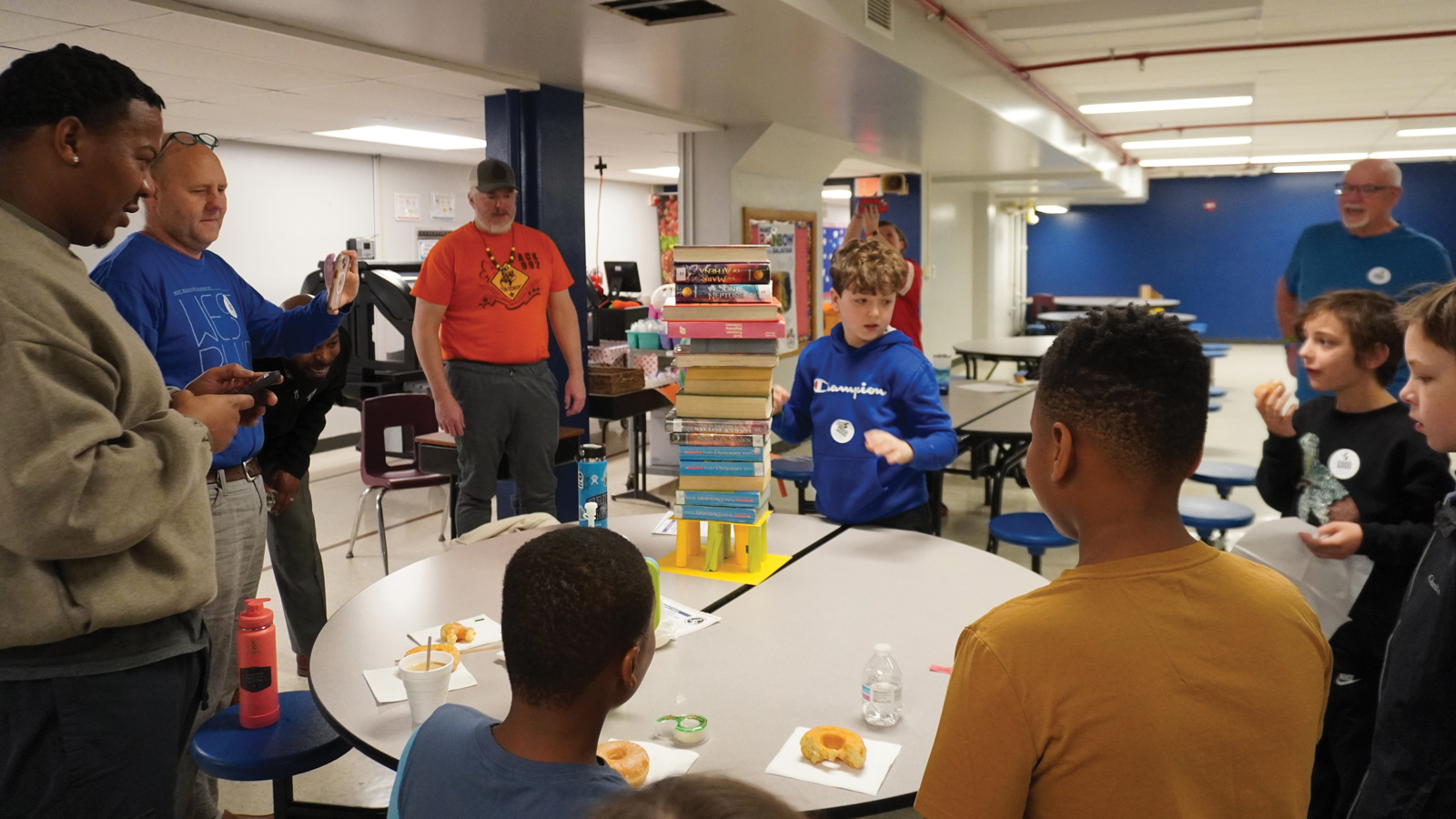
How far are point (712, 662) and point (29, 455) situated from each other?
117cm

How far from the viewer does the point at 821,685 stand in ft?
5.87

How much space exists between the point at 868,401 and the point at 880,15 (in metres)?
2.26

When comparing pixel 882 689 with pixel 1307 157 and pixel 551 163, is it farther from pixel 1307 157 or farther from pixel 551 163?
pixel 1307 157

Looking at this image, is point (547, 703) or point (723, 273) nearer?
point (547, 703)

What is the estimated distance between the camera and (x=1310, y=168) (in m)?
17.0

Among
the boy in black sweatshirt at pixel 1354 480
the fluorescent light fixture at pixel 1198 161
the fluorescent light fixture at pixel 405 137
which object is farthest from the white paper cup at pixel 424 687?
the fluorescent light fixture at pixel 1198 161

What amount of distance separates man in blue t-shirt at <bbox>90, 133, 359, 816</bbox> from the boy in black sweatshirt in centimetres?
245

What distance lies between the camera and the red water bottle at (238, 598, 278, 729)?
77.1 inches

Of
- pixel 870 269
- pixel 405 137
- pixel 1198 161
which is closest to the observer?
pixel 870 269

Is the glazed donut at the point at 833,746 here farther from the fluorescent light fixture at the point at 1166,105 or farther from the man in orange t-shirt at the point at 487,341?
the fluorescent light fixture at the point at 1166,105

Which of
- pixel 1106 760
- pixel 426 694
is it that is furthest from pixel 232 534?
pixel 1106 760

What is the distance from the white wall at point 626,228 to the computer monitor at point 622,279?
275cm

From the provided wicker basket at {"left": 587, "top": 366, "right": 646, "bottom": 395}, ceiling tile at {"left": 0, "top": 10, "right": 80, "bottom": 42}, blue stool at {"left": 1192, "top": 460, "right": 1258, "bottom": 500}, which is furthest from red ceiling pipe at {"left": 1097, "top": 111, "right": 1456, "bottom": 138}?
ceiling tile at {"left": 0, "top": 10, "right": 80, "bottom": 42}

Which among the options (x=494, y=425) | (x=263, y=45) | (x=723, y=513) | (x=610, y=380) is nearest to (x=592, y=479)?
(x=723, y=513)
